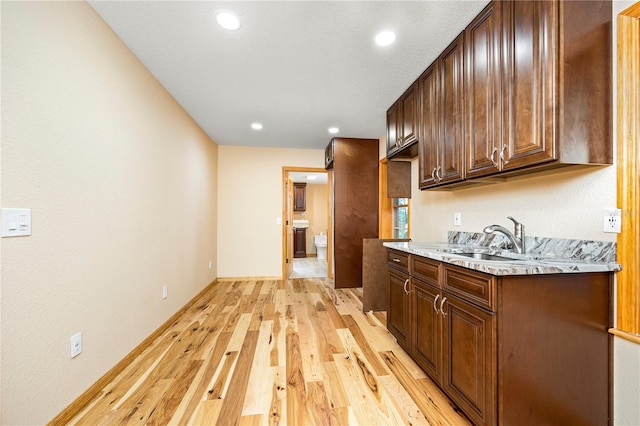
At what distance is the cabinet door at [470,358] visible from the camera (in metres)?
1.19

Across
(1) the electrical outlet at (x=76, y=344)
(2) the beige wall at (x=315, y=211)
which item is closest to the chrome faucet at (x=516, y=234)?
(1) the electrical outlet at (x=76, y=344)

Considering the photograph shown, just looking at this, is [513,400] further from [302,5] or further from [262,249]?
[262,249]

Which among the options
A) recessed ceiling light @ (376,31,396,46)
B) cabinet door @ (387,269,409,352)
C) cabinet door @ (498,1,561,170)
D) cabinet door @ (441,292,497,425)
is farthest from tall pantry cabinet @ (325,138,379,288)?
cabinet door @ (498,1,561,170)

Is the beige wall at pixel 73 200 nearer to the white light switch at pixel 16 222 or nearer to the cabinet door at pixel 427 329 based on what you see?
the white light switch at pixel 16 222

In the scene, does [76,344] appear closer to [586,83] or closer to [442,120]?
[442,120]

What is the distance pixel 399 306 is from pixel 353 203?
2.13m

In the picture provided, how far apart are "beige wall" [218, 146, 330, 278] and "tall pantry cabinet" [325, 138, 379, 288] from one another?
112 centimetres

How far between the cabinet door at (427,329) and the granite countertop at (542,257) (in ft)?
0.86

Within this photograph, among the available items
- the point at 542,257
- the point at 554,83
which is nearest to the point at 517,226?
the point at 542,257

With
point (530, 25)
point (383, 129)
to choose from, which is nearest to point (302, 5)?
point (530, 25)

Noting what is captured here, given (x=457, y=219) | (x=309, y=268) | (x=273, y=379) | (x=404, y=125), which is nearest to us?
(x=273, y=379)

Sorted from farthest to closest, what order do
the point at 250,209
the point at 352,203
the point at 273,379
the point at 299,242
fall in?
the point at 299,242 → the point at 250,209 → the point at 352,203 → the point at 273,379

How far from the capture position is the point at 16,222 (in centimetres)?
115

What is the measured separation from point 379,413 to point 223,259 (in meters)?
3.77
